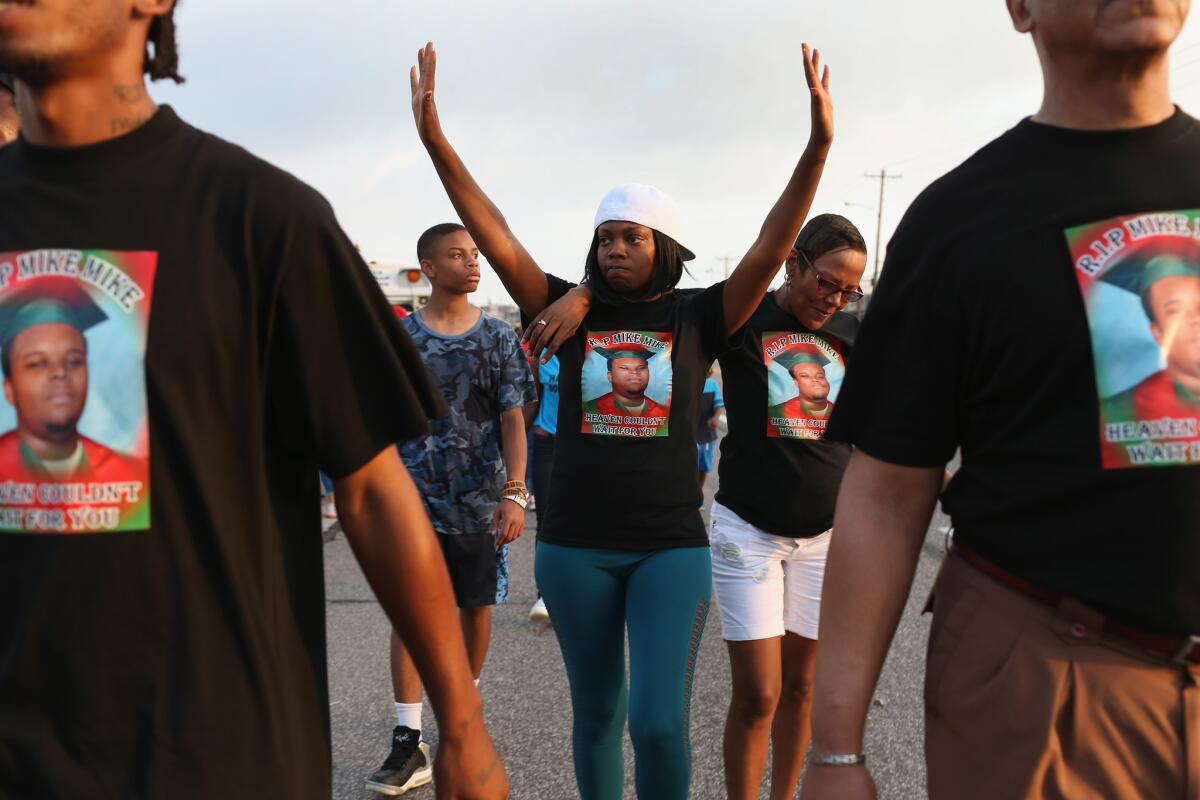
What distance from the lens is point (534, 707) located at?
203 inches

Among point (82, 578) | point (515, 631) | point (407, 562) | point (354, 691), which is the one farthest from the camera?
point (515, 631)

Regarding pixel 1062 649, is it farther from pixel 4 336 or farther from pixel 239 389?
pixel 4 336

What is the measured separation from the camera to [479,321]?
197 inches

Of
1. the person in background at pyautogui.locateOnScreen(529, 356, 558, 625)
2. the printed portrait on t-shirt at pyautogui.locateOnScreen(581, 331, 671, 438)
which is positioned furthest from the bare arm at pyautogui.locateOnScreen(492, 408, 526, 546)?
the person in background at pyautogui.locateOnScreen(529, 356, 558, 625)

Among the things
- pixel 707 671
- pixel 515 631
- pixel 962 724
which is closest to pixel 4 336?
pixel 962 724

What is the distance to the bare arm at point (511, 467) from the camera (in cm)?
461

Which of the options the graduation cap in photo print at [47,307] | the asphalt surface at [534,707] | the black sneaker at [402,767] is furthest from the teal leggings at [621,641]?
the graduation cap in photo print at [47,307]

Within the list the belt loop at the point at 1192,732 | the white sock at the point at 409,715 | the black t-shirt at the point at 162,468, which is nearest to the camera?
the black t-shirt at the point at 162,468

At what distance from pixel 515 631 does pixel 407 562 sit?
493 centimetres

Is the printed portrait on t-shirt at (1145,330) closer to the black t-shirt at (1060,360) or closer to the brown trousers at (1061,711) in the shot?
the black t-shirt at (1060,360)

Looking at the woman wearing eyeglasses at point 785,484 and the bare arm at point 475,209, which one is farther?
the woman wearing eyeglasses at point 785,484

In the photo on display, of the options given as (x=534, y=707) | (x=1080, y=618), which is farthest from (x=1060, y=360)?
(x=534, y=707)

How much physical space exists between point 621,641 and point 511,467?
141 cm

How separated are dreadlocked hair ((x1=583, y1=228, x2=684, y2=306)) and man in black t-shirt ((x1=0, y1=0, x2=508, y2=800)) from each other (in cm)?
201
